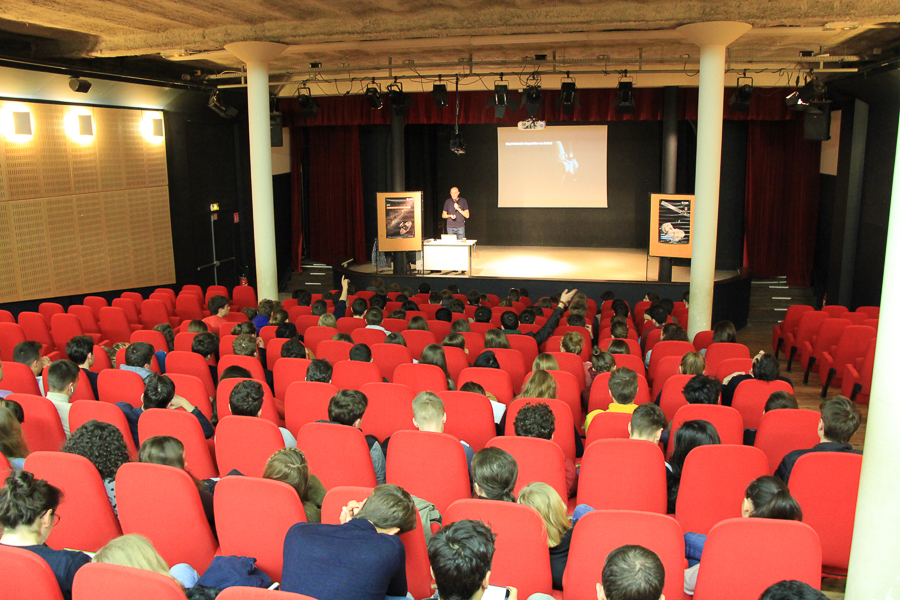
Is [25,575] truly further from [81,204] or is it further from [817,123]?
[817,123]

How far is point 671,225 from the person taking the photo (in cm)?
1097

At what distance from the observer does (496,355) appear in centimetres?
593

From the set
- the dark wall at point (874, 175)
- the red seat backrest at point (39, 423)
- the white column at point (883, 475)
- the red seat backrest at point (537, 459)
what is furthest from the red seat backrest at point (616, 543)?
the dark wall at point (874, 175)

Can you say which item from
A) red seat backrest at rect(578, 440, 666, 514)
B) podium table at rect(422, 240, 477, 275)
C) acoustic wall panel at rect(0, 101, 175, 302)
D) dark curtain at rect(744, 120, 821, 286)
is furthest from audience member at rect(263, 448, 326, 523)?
dark curtain at rect(744, 120, 821, 286)

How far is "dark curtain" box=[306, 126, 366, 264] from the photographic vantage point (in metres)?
16.0

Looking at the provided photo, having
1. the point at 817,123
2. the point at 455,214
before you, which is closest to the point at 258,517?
the point at 817,123

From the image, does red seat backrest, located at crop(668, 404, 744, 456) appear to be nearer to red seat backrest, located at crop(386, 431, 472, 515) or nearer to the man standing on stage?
red seat backrest, located at crop(386, 431, 472, 515)

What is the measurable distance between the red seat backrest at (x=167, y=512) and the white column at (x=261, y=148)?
6.96 meters

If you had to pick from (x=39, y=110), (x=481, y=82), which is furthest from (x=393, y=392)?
(x=481, y=82)

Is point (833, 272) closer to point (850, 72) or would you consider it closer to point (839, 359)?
point (850, 72)

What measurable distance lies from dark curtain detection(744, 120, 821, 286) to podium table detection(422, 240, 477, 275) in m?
5.73

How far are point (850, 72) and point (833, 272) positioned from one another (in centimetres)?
325

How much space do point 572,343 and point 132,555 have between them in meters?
4.34

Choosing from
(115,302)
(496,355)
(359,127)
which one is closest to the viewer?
(496,355)
